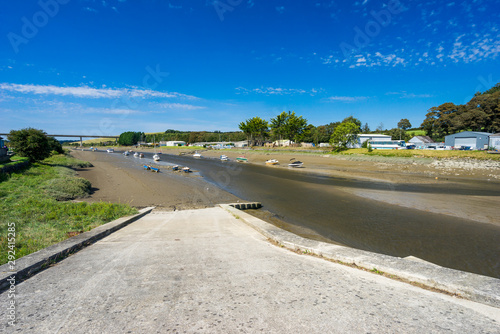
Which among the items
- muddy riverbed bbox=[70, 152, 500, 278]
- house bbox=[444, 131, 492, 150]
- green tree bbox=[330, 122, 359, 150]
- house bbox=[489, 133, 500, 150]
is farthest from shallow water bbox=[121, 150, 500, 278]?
green tree bbox=[330, 122, 359, 150]

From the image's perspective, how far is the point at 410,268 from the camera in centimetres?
400

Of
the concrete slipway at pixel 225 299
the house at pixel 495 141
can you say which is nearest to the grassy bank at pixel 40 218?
the concrete slipway at pixel 225 299

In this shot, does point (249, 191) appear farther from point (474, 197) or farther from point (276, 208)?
point (474, 197)

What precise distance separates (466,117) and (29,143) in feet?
297

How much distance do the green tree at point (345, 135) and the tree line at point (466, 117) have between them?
3015 centimetres

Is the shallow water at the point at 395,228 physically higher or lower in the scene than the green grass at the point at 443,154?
lower

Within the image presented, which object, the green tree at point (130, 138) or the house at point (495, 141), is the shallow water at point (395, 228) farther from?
the green tree at point (130, 138)

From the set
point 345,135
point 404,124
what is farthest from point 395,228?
point 404,124

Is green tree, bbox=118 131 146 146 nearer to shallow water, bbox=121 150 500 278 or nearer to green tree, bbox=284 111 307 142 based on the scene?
green tree, bbox=284 111 307 142

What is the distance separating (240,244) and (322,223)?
851 cm

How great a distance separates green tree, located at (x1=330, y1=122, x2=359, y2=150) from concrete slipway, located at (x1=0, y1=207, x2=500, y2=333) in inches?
2432

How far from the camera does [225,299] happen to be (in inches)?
126

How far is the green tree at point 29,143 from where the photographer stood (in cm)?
2736

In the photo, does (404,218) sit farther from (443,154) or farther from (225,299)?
(443,154)
